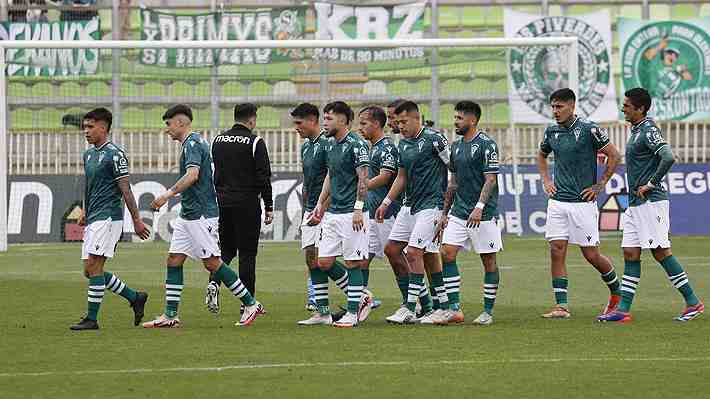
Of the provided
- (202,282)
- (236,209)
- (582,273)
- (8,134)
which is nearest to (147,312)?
(236,209)

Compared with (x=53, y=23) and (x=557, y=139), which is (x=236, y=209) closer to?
(x=557, y=139)

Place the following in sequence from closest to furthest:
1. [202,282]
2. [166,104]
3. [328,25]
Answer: [202,282]
[166,104]
[328,25]

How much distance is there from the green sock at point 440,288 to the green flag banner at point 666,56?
60.8ft

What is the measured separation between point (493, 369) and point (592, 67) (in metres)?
22.0

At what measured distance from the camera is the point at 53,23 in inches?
1200

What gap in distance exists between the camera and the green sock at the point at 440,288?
45.7 feet

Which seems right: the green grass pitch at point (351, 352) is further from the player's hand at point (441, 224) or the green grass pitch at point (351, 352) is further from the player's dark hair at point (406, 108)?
the player's dark hair at point (406, 108)

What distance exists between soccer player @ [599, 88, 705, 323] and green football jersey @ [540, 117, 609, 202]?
36 centimetres

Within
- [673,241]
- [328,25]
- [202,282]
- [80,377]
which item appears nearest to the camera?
[80,377]

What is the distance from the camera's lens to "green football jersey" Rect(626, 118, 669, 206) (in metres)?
13.5

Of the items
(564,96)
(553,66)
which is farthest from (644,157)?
(553,66)

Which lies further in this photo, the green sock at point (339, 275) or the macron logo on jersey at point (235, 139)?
the macron logo on jersey at point (235, 139)

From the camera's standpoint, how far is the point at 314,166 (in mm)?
14273

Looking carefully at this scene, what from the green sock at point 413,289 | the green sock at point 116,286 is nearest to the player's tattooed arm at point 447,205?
the green sock at point 413,289
